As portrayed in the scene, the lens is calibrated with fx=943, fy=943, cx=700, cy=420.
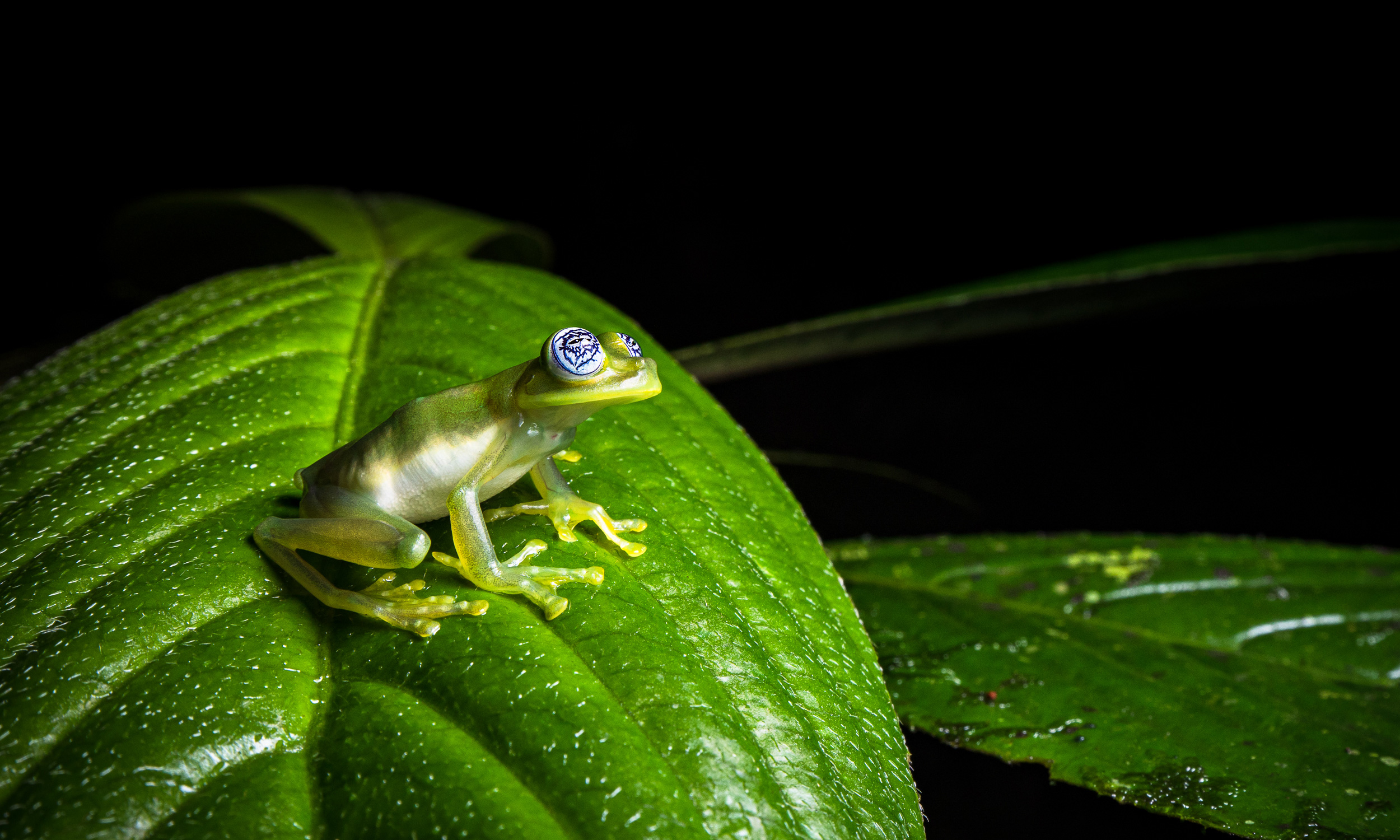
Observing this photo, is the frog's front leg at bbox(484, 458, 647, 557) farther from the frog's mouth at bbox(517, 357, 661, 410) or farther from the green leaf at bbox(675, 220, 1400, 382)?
the green leaf at bbox(675, 220, 1400, 382)

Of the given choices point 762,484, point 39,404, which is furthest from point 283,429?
point 762,484

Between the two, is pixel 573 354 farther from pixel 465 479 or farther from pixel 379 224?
pixel 379 224

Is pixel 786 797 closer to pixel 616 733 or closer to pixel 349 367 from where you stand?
pixel 616 733

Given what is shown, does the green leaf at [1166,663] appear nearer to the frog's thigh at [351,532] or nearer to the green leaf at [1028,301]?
the green leaf at [1028,301]

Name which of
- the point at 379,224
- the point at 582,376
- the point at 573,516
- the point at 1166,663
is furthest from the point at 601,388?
the point at 379,224

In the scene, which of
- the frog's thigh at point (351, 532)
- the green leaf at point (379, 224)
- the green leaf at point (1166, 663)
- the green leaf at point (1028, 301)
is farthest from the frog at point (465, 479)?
the green leaf at point (1028, 301)
